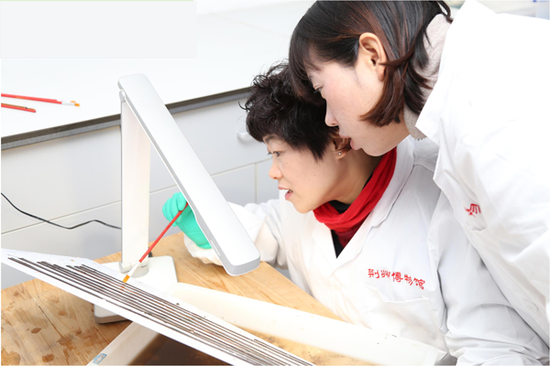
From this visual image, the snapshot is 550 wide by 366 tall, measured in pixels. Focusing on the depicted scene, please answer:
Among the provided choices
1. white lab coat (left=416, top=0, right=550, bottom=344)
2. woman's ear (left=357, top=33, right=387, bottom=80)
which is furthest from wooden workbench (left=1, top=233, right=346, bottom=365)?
woman's ear (left=357, top=33, right=387, bottom=80)

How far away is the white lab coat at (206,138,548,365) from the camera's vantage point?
3.11 ft

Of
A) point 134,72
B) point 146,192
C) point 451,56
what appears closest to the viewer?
point 451,56

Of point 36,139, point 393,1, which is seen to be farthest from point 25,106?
point 393,1

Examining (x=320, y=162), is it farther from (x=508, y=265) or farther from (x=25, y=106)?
(x=25, y=106)

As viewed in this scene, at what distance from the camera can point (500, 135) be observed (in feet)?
2.31

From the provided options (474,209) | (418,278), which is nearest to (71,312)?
(418,278)

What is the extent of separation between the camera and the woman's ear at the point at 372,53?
85 centimetres

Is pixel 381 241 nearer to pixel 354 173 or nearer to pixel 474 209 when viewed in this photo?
pixel 354 173

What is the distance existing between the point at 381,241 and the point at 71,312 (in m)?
0.72

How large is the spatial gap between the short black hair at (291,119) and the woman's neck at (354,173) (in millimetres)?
82

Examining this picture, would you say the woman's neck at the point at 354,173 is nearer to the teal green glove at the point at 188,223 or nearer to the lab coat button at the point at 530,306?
the teal green glove at the point at 188,223

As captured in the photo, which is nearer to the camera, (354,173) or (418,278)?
(418,278)

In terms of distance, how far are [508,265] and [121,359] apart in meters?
0.68

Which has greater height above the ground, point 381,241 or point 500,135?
point 500,135
